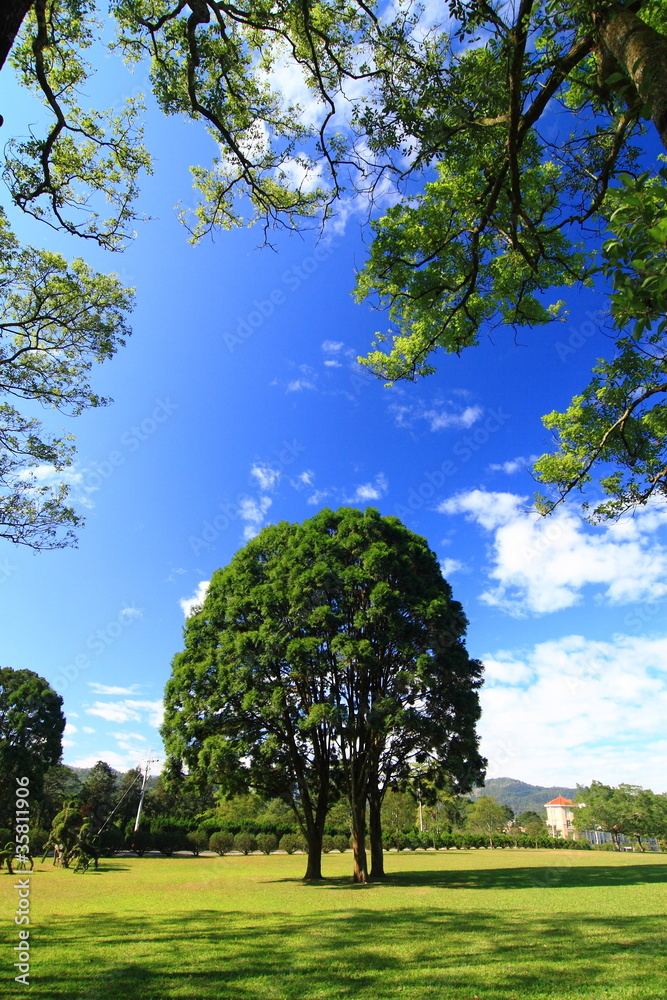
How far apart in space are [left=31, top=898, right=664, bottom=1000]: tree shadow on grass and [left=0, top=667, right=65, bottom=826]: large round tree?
27.3 meters

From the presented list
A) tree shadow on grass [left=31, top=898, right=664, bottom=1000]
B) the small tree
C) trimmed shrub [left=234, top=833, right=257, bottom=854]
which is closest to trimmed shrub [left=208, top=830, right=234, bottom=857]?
trimmed shrub [left=234, top=833, right=257, bottom=854]

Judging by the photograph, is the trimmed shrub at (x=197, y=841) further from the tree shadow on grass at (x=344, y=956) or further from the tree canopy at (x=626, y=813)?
the tree canopy at (x=626, y=813)

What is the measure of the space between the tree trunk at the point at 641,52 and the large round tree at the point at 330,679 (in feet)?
45.3

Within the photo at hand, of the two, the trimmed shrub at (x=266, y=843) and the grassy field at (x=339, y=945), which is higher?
the grassy field at (x=339, y=945)

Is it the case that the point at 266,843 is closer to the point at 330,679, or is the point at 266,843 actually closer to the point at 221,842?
the point at 221,842

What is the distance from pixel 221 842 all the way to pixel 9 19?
4149cm

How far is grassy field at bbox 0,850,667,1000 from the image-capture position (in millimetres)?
4793

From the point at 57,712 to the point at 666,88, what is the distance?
40037 millimetres

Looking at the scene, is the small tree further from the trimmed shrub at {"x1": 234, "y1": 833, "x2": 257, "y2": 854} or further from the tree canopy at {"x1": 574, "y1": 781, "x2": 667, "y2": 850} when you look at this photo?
the trimmed shrub at {"x1": 234, "y1": 833, "x2": 257, "y2": 854}

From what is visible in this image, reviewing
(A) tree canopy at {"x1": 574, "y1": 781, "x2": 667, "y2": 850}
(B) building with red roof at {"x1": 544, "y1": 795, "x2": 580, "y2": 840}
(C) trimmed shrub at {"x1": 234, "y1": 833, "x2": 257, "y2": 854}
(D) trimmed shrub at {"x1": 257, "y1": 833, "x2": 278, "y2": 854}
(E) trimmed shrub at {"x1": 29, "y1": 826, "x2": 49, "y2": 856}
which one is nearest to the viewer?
(E) trimmed shrub at {"x1": 29, "y1": 826, "x2": 49, "y2": 856}

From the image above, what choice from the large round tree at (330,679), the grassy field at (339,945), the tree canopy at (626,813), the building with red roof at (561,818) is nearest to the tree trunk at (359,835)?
the large round tree at (330,679)

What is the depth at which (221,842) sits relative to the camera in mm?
Answer: 34469

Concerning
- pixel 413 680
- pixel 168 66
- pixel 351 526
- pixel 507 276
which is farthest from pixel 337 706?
pixel 168 66

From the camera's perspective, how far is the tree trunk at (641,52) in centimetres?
259
